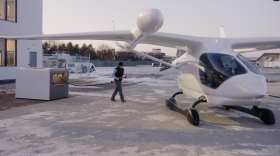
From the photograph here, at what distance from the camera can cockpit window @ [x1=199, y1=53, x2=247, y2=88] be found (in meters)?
6.31

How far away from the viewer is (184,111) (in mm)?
7270

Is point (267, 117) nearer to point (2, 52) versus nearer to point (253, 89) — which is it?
point (253, 89)

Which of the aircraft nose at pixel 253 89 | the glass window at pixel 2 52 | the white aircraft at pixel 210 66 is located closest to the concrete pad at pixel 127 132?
the white aircraft at pixel 210 66

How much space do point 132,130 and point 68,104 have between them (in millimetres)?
4222

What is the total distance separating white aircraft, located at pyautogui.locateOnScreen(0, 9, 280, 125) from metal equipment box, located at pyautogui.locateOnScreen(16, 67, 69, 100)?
7.41 feet

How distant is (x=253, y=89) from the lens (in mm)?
Result: 5902

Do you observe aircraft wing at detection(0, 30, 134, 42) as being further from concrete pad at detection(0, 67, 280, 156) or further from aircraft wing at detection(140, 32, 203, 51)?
concrete pad at detection(0, 67, 280, 156)

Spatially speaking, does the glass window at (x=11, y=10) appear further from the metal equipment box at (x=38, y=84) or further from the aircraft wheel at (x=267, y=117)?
the aircraft wheel at (x=267, y=117)

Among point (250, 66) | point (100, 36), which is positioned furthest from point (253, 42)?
point (100, 36)

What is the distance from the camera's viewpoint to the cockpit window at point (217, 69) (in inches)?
248

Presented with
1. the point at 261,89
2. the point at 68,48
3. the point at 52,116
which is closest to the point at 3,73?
the point at 52,116

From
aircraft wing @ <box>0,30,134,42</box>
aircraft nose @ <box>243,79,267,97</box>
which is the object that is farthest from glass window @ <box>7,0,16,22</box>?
aircraft nose @ <box>243,79,267,97</box>

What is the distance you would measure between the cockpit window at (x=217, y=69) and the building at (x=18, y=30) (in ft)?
48.3

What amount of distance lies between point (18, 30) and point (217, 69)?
15.9 m
